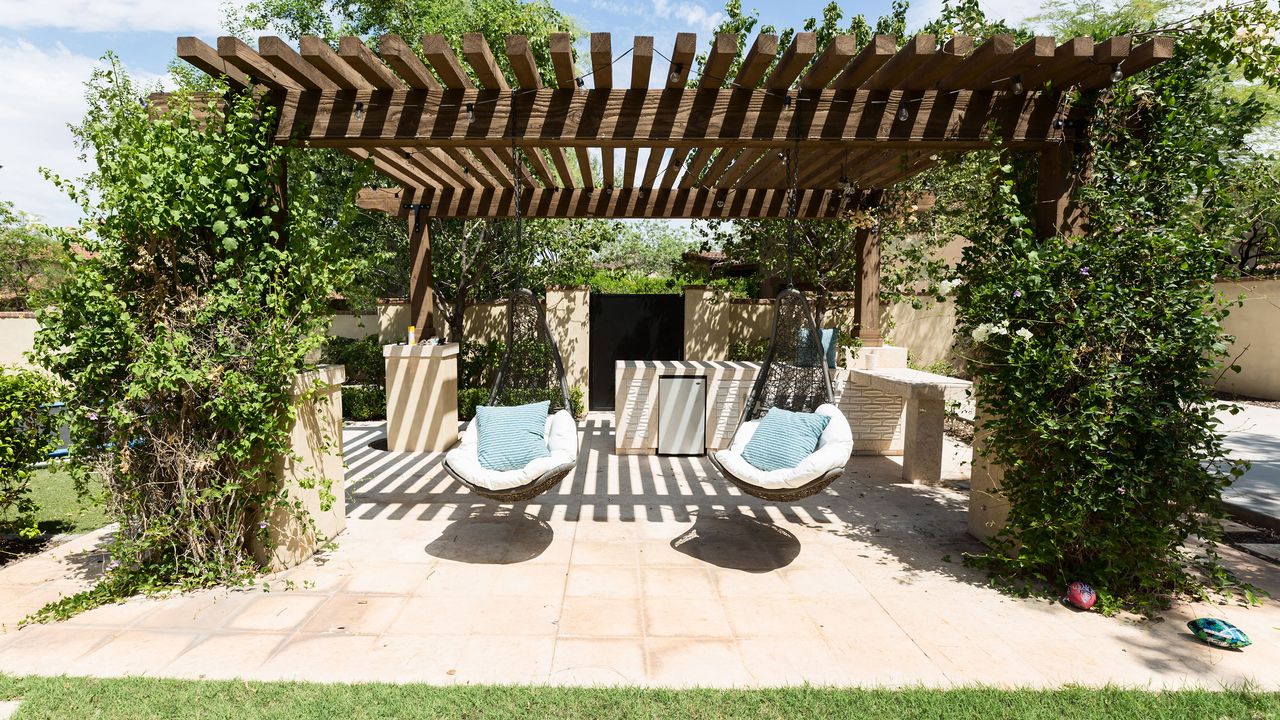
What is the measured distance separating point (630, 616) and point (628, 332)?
6.42 m

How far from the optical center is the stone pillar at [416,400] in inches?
252

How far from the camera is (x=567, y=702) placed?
2.22 metres

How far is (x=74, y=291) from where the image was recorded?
2910 mm

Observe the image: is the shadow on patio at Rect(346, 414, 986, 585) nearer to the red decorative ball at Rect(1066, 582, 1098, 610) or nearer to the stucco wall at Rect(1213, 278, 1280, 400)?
the red decorative ball at Rect(1066, 582, 1098, 610)

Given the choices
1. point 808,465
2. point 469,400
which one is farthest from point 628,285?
point 808,465

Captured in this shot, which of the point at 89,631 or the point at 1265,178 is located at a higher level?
the point at 1265,178

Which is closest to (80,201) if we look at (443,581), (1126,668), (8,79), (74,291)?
(74,291)

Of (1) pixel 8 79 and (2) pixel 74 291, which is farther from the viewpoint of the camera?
(1) pixel 8 79

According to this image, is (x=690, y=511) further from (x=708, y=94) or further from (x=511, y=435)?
(x=708, y=94)

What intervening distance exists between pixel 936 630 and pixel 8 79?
15058 mm

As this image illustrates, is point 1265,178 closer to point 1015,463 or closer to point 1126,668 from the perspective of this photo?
point 1015,463

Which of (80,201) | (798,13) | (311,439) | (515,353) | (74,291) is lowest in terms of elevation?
(311,439)

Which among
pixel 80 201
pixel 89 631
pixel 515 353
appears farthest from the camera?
pixel 515 353

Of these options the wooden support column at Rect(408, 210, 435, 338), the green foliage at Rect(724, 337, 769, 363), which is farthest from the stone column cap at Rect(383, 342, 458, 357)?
the green foliage at Rect(724, 337, 769, 363)
